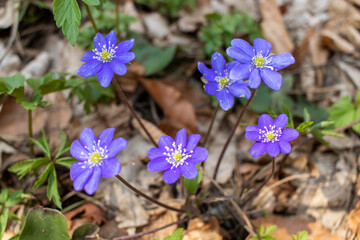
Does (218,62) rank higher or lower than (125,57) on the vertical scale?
lower

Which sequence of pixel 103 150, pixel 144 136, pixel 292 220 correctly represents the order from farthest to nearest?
pixel 144 136, pixel 292 220, pixel 103 150

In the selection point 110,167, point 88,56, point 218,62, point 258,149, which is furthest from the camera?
point 218,62

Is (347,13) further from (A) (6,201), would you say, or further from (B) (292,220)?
(A) (6,201)

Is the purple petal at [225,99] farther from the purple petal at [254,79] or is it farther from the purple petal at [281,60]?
the purple petal at [281,60]

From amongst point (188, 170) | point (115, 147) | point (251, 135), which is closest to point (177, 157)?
point (188, 170)

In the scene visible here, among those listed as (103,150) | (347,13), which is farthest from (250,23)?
(103,150)

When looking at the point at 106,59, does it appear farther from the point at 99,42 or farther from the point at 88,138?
the point at 88,138
